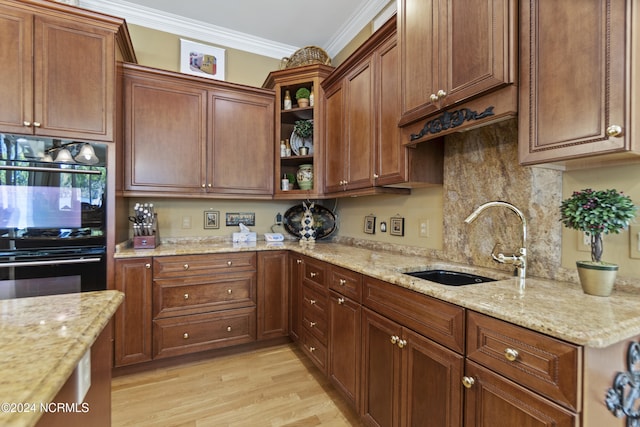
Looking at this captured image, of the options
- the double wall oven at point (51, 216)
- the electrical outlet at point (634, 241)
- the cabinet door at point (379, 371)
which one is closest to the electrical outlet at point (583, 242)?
the electrical outlet at point (634, 241)

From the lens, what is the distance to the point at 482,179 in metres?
1.73

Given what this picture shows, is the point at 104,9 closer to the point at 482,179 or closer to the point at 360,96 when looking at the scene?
the point at 360,96

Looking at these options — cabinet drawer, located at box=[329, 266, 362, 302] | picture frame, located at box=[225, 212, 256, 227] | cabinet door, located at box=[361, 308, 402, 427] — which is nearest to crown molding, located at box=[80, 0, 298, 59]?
picture frame, located at box=[225, 212, 256, 227]

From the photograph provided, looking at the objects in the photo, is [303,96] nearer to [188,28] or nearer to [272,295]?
[188,28]

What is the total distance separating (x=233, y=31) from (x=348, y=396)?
342 centimetres

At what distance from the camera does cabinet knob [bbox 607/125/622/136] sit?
0.93 m

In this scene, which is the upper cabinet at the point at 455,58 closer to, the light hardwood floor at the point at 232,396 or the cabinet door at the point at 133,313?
the light hardwood floor at the point at 232,396

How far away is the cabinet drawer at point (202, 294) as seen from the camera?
2368 millimetres

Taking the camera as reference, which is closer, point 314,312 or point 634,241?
point 634,241

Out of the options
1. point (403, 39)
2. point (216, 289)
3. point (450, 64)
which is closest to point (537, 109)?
point (450, 64)

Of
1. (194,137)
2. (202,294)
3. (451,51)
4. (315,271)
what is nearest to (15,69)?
(194,137)

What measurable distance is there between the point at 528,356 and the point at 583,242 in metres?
0.72

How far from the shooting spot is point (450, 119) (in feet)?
4.84

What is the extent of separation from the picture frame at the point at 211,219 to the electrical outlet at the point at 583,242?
2839mm
